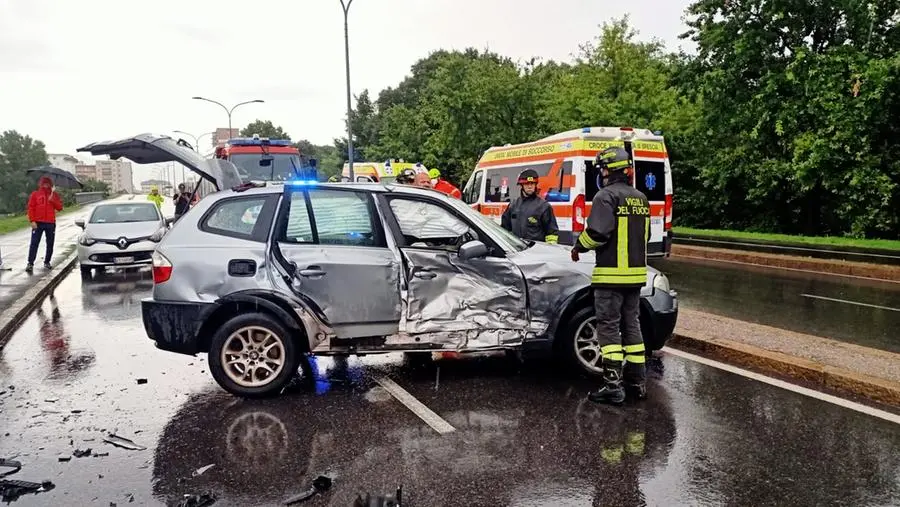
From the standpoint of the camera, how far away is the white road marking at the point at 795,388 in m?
4.55

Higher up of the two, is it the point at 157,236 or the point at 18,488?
the point at 157,236

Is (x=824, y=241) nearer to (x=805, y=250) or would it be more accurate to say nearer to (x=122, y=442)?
(x=805, y=250)

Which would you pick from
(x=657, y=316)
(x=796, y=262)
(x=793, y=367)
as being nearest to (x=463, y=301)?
(x=657, y=316)

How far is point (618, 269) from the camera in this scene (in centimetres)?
484

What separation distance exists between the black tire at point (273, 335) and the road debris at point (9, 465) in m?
1.41

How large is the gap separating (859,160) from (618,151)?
1556cm

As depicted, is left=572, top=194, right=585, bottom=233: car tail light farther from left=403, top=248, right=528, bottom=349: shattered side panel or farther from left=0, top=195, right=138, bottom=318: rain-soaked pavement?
left=0, top=195, right=138, bottom=318: rain-soaked pavement

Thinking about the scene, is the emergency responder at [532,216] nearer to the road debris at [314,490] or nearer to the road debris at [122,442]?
the road debris at [314,490]

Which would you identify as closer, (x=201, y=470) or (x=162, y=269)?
(x=201, y=470)

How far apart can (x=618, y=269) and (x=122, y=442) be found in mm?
3631

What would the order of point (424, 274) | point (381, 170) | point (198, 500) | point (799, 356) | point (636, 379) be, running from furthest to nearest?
point (381, 170) < point (799, 356) < point (424, 274) < point (636, 379) < point (198, 500)

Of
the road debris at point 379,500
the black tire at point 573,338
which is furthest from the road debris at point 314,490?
the black tire at point 573,338

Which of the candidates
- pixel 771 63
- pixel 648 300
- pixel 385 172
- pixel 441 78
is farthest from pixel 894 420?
pixel 441 78

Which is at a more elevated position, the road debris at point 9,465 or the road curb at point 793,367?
the road curb at point 793,367
